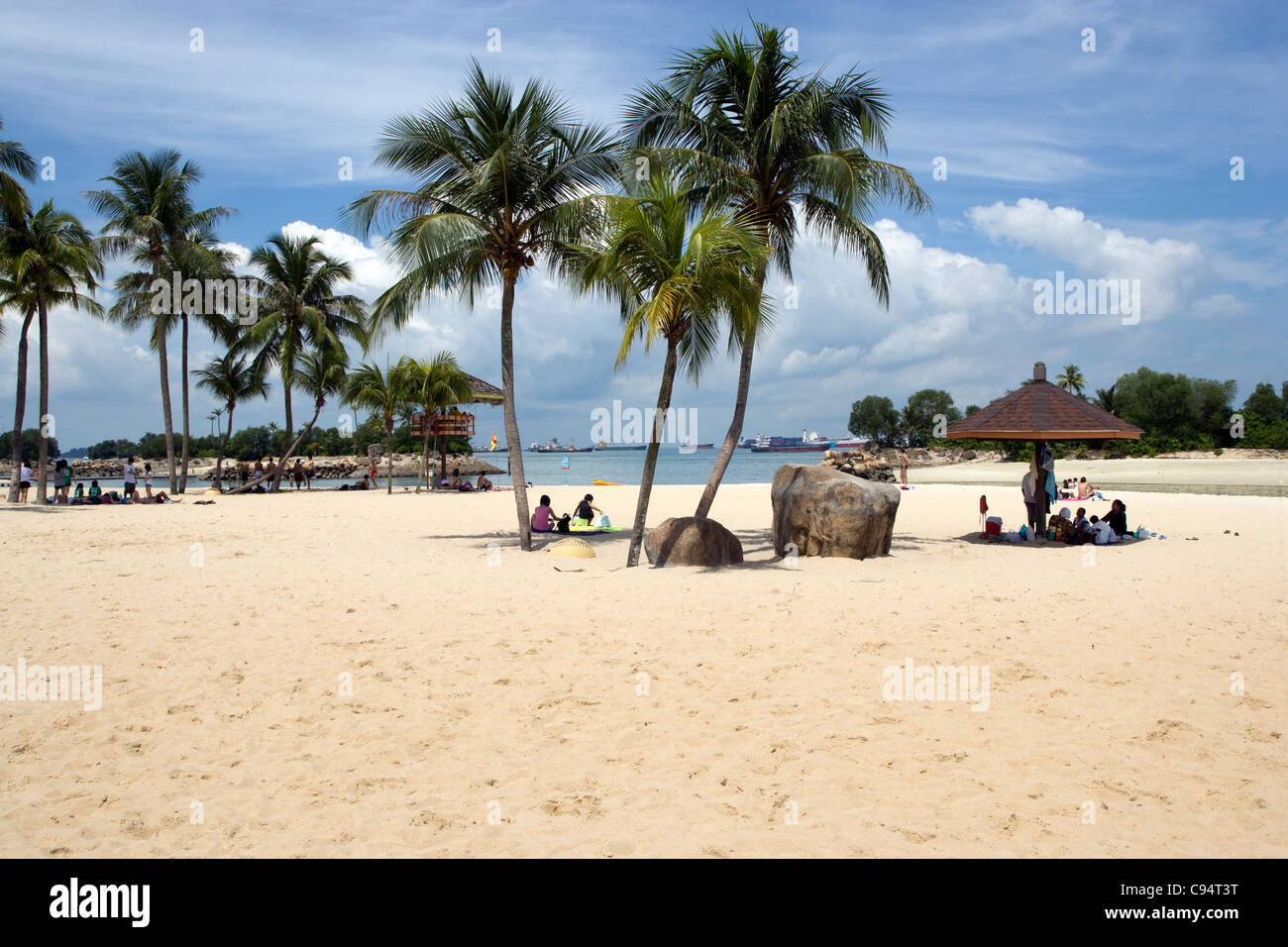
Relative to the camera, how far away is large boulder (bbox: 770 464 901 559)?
37.2 ft

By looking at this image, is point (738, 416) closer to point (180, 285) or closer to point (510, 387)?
point (510, 387)

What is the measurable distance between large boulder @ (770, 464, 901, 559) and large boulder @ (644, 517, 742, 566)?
1.04 metres

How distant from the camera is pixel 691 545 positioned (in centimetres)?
1098

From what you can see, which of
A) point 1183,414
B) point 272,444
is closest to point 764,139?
point 1183,414

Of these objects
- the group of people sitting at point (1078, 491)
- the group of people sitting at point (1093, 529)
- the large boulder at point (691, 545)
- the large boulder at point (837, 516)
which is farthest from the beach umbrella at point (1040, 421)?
the group of people sitting at point (1078, 491)

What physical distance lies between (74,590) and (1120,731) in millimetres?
10037

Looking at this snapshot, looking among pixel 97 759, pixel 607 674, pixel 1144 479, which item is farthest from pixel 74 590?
pixel 1144 479

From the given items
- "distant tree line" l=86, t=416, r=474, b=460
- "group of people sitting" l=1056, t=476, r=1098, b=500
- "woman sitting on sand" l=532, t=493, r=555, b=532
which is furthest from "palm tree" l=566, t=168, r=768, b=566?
"distant tree line" l=86, t=416, r=474, b=460

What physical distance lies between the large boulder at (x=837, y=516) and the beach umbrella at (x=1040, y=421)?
99.3 inches

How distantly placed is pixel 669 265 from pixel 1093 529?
8.63 m

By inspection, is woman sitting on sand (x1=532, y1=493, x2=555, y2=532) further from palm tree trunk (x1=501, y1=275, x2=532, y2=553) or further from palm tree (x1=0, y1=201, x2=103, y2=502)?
palm tree (x1=0, y1=201, x2=103, y2=502)

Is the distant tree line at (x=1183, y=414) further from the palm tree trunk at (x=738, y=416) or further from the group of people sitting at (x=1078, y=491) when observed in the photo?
the palm tree trunk at (x=738, y=416)
